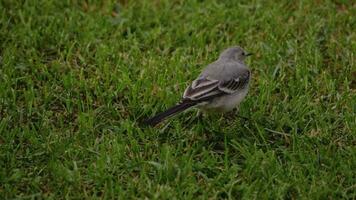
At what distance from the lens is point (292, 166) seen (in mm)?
5707

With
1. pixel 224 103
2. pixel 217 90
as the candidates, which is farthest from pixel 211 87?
pixel 224 103

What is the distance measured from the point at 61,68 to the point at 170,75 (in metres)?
1.32

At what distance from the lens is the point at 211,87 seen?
6375 millimetres

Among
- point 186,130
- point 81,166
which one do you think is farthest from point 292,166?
point 81,166

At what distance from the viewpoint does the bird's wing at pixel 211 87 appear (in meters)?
6.21

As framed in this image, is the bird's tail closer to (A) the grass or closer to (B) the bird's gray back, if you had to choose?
(A) the grass

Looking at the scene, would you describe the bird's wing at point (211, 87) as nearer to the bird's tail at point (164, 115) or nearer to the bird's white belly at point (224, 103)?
the bird's white belly at point (224, 103)

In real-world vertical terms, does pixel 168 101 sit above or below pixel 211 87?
below

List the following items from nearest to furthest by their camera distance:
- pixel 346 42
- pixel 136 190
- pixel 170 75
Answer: pixel 136 190 < pixel 170 75 < pixel 346 42

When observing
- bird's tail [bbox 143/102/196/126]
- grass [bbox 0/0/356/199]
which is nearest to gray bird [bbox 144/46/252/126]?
bird's tail [bbox 143/102/196/126]

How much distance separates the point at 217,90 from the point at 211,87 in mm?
69

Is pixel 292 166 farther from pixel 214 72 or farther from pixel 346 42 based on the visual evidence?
pixel 346 42

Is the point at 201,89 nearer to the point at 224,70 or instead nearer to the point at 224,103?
the point at 224,103

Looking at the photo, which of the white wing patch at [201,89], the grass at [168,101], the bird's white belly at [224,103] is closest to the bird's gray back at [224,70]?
the white wing patch at [201,89]
